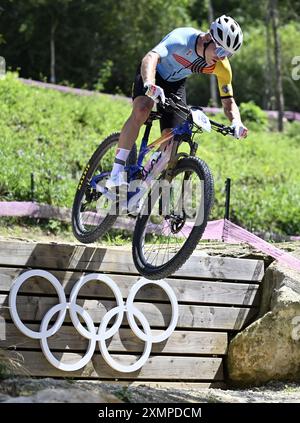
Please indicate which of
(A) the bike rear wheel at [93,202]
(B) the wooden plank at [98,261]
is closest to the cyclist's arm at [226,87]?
(A) the bike rear wheel at [93,202]

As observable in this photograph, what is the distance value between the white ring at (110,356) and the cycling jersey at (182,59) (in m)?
2.26

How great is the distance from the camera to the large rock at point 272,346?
8016 mm

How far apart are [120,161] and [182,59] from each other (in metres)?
1.05

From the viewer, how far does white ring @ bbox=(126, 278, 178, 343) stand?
7727mm

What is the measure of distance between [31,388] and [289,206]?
31.8 feet

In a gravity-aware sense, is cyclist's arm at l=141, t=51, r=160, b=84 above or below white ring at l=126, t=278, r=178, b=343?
above

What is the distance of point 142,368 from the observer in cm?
777

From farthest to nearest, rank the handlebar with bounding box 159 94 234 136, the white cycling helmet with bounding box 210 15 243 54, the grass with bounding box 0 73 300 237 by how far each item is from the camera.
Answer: the grass with bounding box 0 73 300 237, the handlebar with bounding box 159 94 234 136, the white cycling helmet with bounding box 210 15 243 54

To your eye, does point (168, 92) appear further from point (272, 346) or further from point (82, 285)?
point (272, 346)

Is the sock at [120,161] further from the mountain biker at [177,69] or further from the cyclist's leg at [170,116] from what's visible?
the cyclist's leg at [170,116]

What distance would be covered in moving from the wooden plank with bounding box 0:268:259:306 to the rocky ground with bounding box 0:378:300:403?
3.17 ft

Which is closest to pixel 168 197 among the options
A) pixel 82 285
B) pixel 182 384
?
pixel 82 285

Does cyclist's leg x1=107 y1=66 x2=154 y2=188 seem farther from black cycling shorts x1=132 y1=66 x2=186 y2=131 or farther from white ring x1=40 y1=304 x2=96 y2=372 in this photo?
white ring x1=40 y1=304 x2=96 y2=372

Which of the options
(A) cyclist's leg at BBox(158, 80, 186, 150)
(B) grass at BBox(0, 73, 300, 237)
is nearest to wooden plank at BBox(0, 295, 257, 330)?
(A) cyclist's leg at BBox(158, 80, 186, 150)
